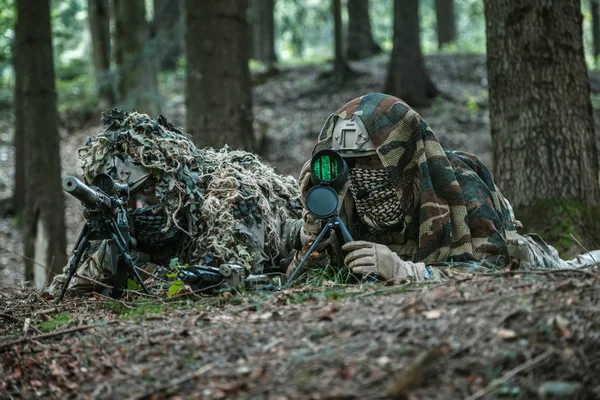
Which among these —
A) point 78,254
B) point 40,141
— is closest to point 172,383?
point 78,254

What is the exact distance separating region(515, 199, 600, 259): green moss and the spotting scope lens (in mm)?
2400

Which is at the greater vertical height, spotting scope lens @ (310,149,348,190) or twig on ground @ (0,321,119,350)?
spotting scope lens @ (310,149,348,190)

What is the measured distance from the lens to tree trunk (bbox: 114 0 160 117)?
13.2 m

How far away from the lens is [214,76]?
23.5ft

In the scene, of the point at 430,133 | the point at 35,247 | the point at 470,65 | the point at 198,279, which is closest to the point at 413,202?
the point at 430,133

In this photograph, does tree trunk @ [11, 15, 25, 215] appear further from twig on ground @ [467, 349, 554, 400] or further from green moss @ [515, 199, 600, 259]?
twig on ground @ [467, 349, 554, 400]

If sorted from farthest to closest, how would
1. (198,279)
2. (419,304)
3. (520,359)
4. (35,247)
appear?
(35,247), (198,279), (419,304), (520,359)

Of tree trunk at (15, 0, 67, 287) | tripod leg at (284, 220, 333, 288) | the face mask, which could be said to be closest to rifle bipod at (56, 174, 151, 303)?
tripod leg at (284, 220, 333, 288)

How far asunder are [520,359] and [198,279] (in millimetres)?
2190

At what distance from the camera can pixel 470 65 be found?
17.2 m

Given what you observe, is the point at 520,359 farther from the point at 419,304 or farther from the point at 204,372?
the point at 204,372

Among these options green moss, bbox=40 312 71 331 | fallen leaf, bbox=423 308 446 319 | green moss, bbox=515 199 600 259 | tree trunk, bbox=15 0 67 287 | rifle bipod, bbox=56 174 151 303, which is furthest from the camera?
tree trunk, bbox=15 0 67 287

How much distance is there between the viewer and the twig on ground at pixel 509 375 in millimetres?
2375

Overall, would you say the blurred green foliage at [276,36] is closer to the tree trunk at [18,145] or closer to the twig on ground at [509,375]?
the tree trunk at [18,145]
